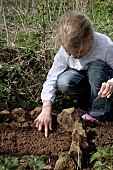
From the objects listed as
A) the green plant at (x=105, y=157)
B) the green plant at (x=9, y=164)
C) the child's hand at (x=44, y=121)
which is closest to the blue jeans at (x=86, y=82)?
the child's hand at (x=44, y=121)

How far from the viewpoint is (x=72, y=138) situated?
2.61m

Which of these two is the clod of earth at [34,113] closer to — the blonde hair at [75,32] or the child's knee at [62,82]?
the child's knee at [62,82]

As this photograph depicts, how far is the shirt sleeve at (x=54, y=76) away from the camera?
9.76 ft

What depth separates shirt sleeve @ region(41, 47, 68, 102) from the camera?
9.76 ft

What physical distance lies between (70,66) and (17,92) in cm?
58

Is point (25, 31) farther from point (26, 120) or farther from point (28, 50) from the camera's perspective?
point (26, 120)

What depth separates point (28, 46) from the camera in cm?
390

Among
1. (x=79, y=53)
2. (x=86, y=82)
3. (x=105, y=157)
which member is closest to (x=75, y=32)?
(x=79, y=53)

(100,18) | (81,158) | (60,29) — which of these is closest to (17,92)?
(60,29)

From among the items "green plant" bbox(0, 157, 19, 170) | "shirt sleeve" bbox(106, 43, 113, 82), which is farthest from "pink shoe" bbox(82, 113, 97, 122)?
"green plant" bbox(0, 157, 19, 170)

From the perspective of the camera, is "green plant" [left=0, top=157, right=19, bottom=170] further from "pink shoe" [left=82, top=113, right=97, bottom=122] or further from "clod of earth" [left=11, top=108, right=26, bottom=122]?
"pink shoe" [left=82, top=113, right=97, bottom=122]

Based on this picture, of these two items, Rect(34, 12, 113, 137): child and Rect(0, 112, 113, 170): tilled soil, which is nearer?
Rect(0, 112, 113, 170): tilled soil

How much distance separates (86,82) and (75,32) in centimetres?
62

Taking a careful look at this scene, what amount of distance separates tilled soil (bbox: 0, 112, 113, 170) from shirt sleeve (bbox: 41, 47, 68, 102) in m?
0.21
